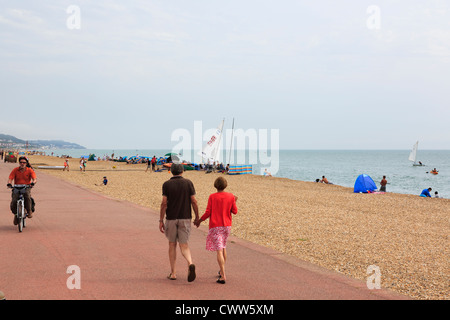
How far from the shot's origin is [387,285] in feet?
22.5

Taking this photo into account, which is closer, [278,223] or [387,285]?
[387,285]

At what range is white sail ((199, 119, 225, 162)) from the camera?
5366 cm

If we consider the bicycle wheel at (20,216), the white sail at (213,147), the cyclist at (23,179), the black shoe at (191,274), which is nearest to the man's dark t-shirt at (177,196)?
the black shoe at (191,274)

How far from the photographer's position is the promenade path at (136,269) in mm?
5836

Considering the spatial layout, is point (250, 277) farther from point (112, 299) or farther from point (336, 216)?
point (336, 216)

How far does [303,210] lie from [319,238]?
608 centimetres

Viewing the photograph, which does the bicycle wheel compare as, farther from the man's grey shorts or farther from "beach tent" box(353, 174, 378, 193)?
"beach tent" box(353, 174, 378, 193)

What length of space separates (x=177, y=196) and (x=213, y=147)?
156ft

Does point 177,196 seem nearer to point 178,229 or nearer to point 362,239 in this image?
point 178,229

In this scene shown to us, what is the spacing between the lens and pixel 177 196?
6.39 meters

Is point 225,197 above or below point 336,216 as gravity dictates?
above

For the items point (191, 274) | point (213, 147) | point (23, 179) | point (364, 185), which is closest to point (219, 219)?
point (191, 274)

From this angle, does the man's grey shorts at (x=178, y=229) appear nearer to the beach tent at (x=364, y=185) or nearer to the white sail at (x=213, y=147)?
the beach tent at (x=364, y=185)
